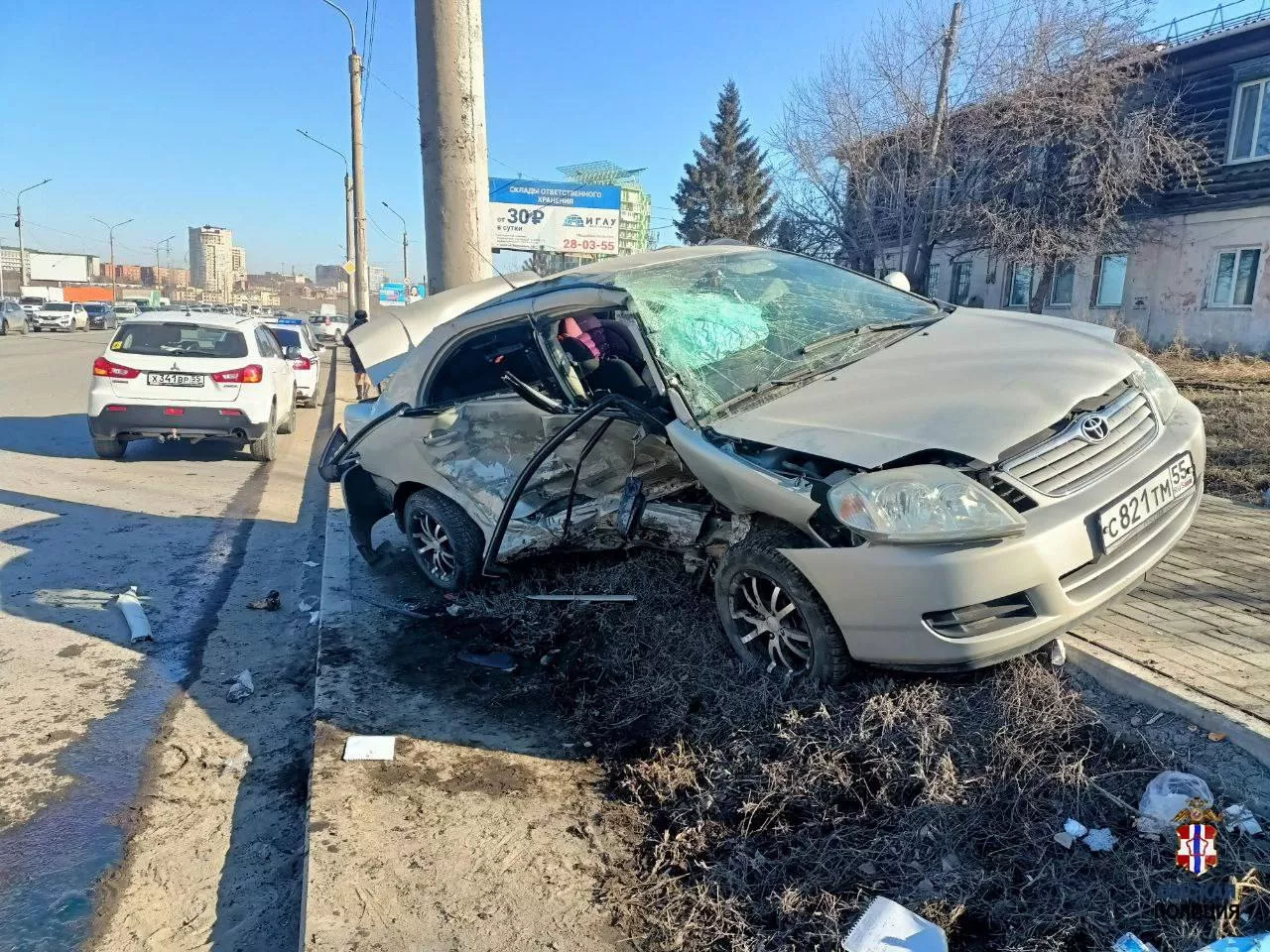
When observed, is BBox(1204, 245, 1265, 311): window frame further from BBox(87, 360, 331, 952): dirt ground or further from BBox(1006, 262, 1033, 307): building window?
BBox(87, 360, 331, 952): dirt ground

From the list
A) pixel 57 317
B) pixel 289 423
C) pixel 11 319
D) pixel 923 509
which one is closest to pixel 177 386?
pixel 289 423

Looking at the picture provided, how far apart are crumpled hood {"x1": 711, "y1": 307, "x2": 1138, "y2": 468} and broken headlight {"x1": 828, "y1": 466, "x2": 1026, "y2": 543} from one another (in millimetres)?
91

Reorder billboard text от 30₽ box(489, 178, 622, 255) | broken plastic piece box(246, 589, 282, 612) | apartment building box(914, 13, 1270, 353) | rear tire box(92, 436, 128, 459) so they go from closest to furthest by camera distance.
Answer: broken plastic piece box(246, 589, 282, 612) → rear tire box(92, 436, 128, 459) → apartment building box(914, 13, 1270, 353) → billboard text от 30₽ box(489, 178, 622, 255)

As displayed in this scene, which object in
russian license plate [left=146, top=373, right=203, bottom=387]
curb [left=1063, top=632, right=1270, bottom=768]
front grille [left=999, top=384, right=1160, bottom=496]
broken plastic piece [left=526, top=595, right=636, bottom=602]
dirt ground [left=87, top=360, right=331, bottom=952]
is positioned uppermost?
front grille [left=999, top=384, right=1160, bottom=496]

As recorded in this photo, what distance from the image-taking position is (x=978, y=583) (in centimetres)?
254

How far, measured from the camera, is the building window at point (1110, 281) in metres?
21.4

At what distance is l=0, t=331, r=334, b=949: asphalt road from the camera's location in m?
2.84

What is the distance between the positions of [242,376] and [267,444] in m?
0.91

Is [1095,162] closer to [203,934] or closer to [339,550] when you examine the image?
[339,550]

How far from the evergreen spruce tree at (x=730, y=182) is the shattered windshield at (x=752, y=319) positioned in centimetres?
4249

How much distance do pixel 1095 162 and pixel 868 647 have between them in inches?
783

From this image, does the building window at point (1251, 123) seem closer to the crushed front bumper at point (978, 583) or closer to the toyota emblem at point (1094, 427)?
the toyota emblem at point (1094, 427)

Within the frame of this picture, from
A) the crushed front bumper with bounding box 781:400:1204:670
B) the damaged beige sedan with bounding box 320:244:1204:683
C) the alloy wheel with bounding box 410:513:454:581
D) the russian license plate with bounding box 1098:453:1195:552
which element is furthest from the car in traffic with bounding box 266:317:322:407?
the russian license plate with bounding box 1098:453:1195:552

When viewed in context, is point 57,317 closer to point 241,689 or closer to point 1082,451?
point 241,689
